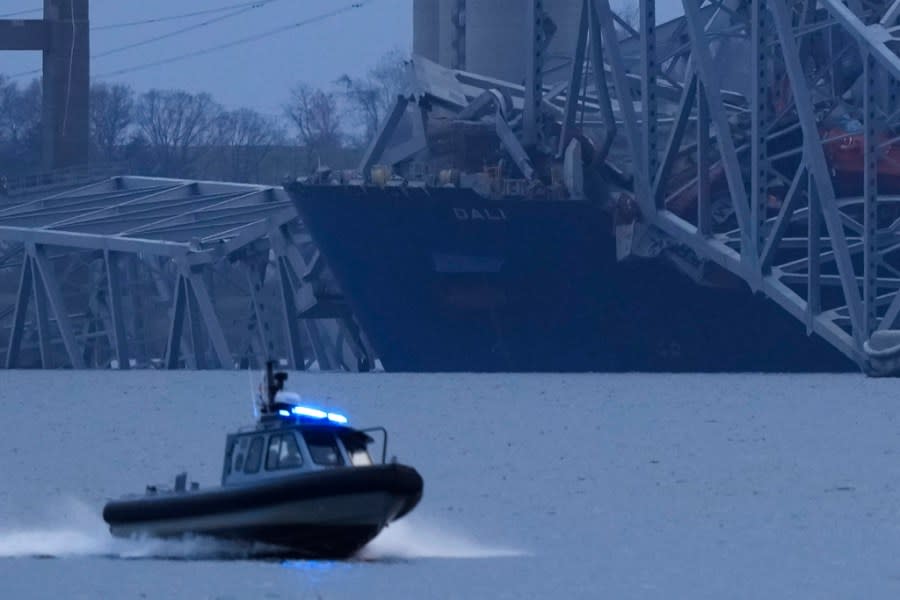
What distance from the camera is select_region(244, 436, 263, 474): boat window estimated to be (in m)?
31.0

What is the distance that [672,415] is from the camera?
6438 centimetres

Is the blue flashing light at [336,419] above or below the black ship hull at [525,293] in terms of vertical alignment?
above

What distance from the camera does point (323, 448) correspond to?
3100cm

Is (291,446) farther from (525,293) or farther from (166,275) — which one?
(166,275)

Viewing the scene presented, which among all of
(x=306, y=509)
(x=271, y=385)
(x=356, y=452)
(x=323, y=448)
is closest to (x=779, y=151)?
(x=271, y=385)

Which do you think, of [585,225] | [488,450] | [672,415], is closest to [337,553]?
[488,450]

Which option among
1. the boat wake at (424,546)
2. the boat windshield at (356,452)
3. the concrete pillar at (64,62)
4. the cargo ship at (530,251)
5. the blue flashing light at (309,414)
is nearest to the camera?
the boat windshield at (356,452)

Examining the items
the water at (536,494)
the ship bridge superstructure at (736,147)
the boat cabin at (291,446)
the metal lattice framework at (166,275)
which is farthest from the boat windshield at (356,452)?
the metal lattice framework at (166,275)

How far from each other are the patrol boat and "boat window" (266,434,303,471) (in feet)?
0.04

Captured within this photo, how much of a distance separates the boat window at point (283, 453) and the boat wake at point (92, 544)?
0.97m

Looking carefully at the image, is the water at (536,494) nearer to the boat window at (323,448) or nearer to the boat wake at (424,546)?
the boat wake at (424,546)

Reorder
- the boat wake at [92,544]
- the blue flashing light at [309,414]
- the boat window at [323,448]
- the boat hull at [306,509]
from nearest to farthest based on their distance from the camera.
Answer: the boat hull at [306,509], the boat window at [323,448], the blue flashing light at [309,414], the boat wake at [92,544]

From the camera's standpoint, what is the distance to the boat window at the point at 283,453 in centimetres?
3080

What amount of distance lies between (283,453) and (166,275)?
6983 centimetres
